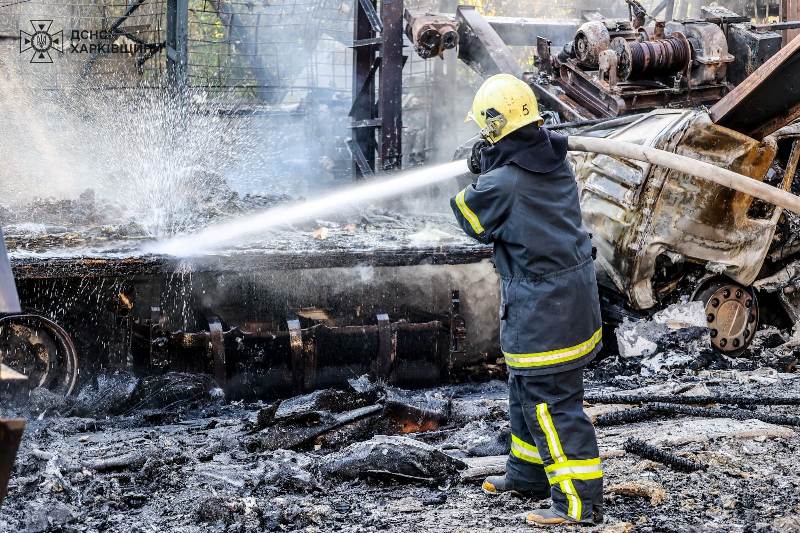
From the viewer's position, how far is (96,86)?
37.7 feet

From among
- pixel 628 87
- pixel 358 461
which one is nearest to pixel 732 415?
pixel 358 461

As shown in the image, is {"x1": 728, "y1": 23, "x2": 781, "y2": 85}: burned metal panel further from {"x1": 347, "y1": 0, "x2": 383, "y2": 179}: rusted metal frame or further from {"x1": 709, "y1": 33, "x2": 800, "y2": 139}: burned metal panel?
{"x1": 347, "y1": 0, "x2": 383, "y2": 179}: rusted metal frame

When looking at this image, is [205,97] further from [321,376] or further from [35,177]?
[321,376]

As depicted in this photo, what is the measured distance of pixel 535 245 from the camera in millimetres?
3436

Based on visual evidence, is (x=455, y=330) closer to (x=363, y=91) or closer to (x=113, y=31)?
(x=363, y=91)

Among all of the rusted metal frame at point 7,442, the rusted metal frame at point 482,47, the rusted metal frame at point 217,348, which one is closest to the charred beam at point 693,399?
the rusted metal frame at point 217,348

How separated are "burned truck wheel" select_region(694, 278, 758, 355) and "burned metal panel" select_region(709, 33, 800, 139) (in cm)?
126

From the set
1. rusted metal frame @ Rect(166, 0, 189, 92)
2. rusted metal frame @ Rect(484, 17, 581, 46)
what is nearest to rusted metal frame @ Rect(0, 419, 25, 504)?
rusted metal frame @ Rect(166, 0, 189, 92)

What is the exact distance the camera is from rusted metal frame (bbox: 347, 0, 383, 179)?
9258 millimetres

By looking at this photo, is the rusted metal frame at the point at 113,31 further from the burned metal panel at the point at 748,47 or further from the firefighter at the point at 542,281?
the firefighter at the point at 542,281

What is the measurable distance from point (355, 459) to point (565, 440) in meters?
1.19

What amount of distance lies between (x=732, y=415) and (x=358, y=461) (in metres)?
2.18

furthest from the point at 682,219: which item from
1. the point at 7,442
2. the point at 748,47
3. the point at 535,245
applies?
the point at 7,442

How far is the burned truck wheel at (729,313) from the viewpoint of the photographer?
6.69 m
